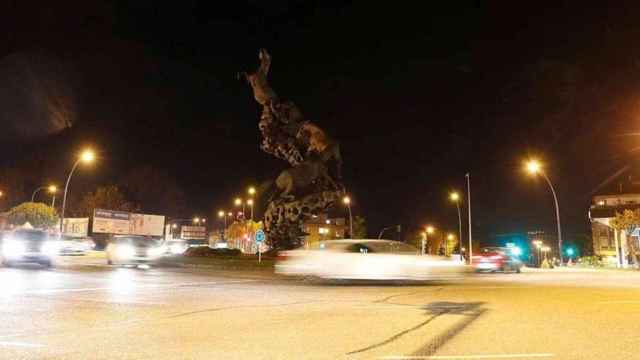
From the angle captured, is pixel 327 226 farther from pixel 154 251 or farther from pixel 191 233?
pixel 154 251

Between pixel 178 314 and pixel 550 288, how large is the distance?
39.3 feet

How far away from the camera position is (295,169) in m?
31.7

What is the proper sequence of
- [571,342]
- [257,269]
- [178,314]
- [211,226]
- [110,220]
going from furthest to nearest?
[211,226], [110,220], [257,269], [178,314], [571,342]

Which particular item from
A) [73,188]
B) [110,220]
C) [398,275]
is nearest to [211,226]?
[73,188]

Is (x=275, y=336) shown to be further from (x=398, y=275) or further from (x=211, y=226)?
(x=211, y=226)

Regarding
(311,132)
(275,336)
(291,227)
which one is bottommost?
(275,336)

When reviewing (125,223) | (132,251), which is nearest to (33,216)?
(125,223)

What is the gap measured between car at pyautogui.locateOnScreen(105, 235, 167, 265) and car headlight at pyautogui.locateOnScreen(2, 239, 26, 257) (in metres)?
4.96

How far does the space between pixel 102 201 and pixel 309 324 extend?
82.8 m

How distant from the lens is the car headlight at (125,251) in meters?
27.1

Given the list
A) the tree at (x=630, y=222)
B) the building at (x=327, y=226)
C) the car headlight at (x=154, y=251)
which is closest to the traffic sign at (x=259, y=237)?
the car headlight at (x=154, y=251)

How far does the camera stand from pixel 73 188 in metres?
93.4

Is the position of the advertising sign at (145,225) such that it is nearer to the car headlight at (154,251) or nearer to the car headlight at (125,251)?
the car headlight at (154,251)

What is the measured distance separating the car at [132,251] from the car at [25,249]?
3.85 meters
